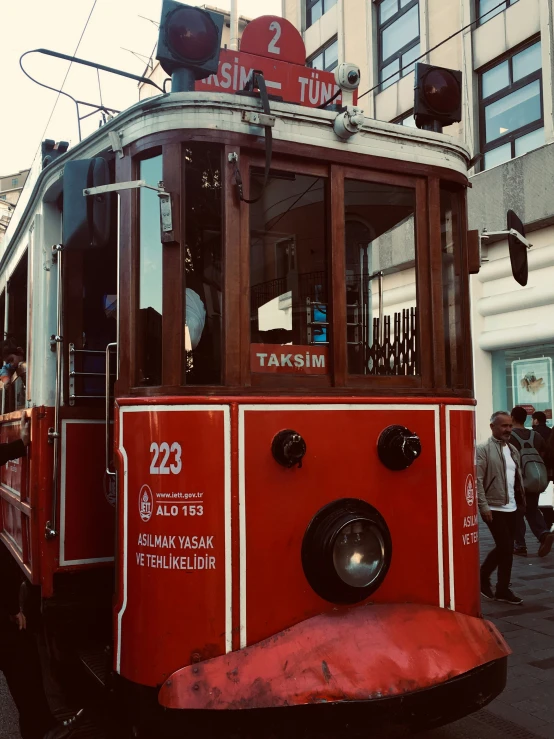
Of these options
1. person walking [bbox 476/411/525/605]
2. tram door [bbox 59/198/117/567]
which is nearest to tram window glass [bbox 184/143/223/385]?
tram door [bbox 59/198/117/567]

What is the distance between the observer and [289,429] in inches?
125

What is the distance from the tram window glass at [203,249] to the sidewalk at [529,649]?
109 inches

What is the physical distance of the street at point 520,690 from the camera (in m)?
4.03

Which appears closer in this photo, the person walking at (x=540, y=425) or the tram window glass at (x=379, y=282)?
the tram window glass at (x=379, y=282)

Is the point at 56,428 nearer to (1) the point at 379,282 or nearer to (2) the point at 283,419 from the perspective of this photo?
(2) the point at 283,419

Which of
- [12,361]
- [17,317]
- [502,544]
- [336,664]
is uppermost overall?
[17,317]

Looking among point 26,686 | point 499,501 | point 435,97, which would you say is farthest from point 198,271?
point 499,501

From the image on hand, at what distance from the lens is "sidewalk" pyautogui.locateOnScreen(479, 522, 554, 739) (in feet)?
13.9

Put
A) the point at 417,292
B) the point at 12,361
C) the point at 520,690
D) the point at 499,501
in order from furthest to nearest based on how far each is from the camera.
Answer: the point at 499,501 → the point at 12,361 → the point at 520,690 → the point at 417,292

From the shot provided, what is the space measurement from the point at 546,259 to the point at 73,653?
393 inches

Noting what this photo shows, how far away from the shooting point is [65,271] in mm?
4262

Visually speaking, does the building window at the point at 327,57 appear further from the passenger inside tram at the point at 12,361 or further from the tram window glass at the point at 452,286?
the tram window glass at the point at 452,286

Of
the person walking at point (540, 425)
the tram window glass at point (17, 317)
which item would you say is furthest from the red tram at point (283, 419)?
the person walking at point (540, 425)

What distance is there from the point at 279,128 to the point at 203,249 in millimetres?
656
